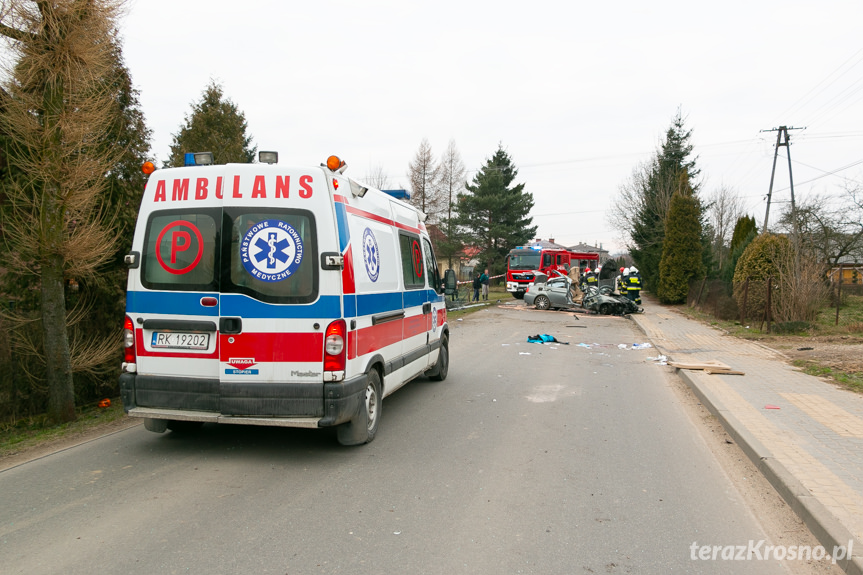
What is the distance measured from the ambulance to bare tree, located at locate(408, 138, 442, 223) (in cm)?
3163

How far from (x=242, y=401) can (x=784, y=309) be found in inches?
623

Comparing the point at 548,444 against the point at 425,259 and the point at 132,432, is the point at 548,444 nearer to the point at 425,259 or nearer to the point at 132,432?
the point at 425,259

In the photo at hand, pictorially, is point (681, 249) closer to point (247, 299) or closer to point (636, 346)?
point (636, 346)

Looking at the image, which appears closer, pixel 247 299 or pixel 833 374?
pixel 247 299

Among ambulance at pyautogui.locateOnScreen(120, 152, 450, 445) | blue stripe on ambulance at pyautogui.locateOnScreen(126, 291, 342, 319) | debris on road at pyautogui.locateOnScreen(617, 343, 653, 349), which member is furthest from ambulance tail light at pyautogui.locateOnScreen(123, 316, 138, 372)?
debris on road at pyautogui.locateOnScreen(617, 343, 653, 349)

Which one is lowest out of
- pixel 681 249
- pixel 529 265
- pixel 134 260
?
pixel 134 260

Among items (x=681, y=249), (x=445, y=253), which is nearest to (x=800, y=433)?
(x=681, y=249)

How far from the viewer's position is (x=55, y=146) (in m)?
6.04

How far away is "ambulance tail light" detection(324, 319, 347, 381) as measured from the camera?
489 centimetres

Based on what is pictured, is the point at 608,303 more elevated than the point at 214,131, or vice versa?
the point at 214,131

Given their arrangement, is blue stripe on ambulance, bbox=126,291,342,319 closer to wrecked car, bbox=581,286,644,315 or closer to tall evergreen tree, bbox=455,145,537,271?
wrecked car, bbox=581,286,644,315

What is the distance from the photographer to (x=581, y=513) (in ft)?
13.5

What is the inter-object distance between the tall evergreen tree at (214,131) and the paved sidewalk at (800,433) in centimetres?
1030

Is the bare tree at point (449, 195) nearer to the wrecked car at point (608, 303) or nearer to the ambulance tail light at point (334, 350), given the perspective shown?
the wrecked car at point (608, 303)
